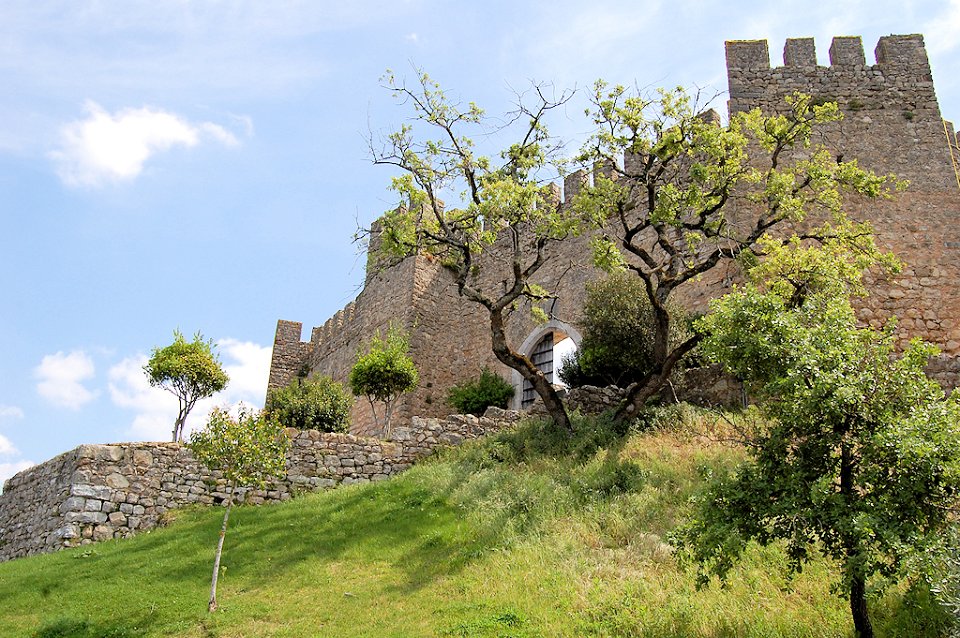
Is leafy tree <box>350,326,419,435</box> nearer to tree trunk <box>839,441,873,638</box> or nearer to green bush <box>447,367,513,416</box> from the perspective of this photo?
green bush <box>447,367,513,416</box>

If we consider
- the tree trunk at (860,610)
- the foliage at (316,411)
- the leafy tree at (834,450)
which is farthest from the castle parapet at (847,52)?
the tree trunk at (860,610)

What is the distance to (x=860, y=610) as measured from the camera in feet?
21.4

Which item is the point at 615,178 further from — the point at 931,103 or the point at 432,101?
the point at 931,103

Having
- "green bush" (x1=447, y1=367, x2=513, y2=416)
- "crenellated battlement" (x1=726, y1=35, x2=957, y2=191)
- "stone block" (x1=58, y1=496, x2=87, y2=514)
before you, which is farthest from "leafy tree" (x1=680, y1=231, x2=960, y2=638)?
"green bush" (x1=447, y1=367, x2=513, y2=416)

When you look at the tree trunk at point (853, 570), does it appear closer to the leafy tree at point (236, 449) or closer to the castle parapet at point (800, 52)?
the leafy tree at point (236, 449)

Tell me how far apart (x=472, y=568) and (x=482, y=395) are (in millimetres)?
9538

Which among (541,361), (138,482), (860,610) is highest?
(541,361)

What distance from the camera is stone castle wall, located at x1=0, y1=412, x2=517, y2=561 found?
1250 cm

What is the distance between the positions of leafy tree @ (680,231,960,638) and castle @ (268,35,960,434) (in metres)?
7.38

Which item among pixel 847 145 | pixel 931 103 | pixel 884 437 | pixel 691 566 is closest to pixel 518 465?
pixel 691 566

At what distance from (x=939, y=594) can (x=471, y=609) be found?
4241mm

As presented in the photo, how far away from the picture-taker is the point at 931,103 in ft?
52.9

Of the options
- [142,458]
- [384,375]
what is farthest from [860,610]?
[384,375]

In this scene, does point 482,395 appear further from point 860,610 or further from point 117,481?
point 860,610
